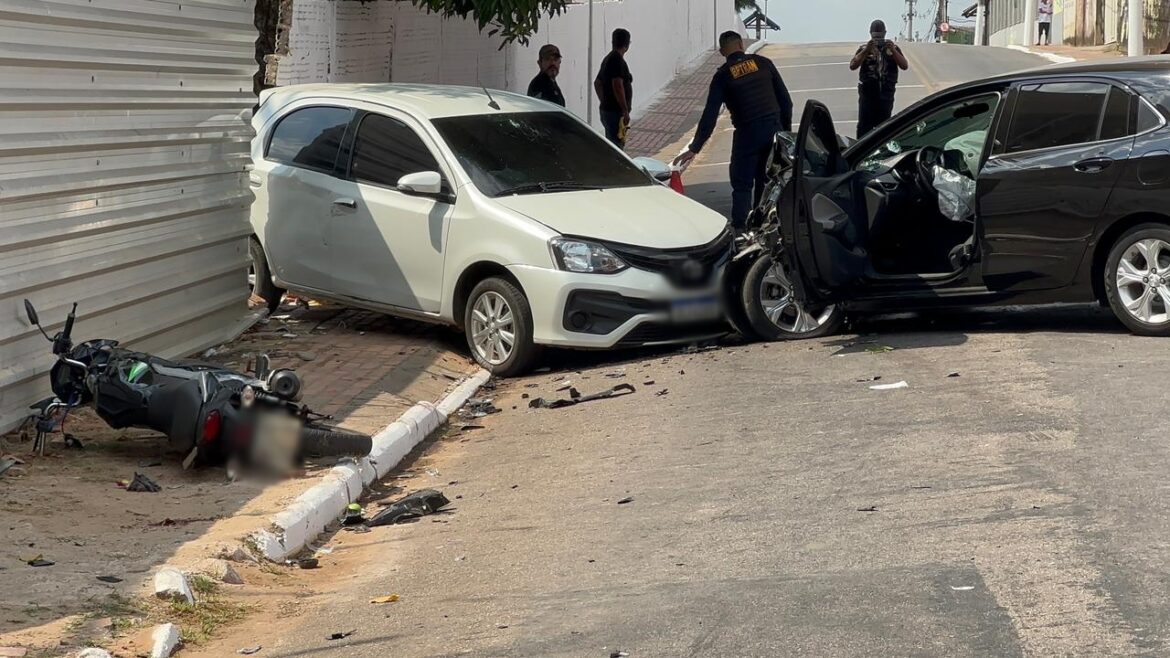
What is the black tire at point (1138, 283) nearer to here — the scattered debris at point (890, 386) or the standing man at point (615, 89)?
the scattered debris at point (890, 386)

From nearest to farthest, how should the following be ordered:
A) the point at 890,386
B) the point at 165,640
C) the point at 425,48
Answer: the point at 165,640, the point at 890,386, the point at 425,48

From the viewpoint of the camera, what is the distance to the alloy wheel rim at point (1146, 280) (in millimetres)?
8922

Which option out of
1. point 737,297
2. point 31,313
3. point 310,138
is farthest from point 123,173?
point 737,297

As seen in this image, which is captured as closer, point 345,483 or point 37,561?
point 37,561

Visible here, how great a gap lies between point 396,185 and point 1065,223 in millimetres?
4377

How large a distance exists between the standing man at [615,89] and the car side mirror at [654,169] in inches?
206

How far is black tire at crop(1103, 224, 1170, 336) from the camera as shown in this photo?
8922 millimetres

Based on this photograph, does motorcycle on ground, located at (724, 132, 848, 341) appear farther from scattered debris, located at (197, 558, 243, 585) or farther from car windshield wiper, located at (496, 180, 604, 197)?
scattered debris, located at (197, 558, 243, 585)

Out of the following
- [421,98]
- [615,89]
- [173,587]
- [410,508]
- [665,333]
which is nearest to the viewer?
[173,587]

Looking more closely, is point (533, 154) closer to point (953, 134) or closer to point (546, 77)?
point (953, 134)

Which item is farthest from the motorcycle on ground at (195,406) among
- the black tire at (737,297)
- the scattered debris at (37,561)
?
the black tire at (737,297)

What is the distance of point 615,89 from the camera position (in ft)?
54.8

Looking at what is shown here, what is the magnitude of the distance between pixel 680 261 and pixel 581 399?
1.19 m

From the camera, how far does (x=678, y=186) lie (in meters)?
14.1
